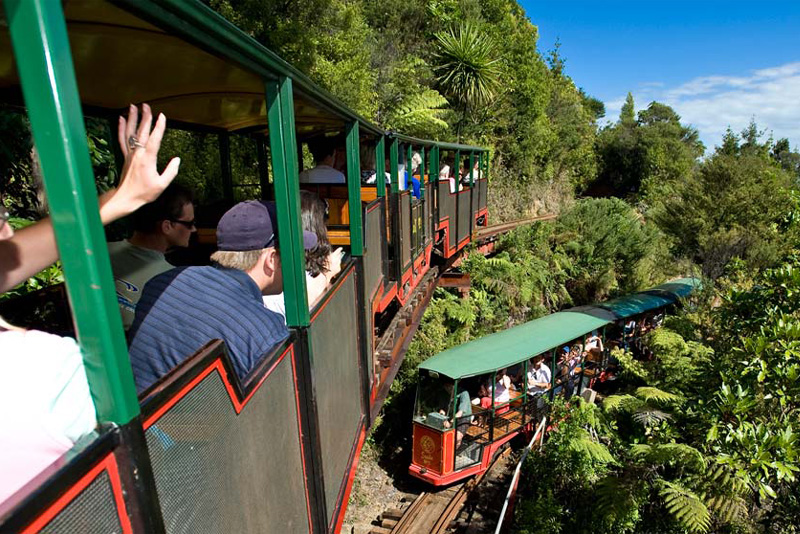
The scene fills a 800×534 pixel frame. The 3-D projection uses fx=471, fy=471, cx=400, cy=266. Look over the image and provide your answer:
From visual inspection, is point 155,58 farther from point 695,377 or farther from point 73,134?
point 695,377

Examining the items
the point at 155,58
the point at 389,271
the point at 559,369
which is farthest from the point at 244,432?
the point at 559,369

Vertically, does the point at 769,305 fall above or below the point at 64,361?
below

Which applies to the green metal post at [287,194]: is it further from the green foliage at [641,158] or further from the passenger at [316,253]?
the green foliage at [641,158]

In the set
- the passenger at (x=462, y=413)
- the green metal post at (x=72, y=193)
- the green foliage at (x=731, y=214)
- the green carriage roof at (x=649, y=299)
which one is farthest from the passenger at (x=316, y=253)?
the green foliage at (x=731, y=214)

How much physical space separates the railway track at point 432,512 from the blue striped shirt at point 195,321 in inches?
304

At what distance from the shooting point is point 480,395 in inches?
372

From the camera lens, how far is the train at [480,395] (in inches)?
353

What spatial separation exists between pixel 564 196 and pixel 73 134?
108 feet

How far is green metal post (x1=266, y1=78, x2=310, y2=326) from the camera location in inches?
70.1

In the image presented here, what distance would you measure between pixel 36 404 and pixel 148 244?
174 centimetres

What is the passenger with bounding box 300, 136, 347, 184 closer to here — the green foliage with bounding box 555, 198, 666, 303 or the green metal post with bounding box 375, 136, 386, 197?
the green metal post with bounding box 375, 136, 386, 197

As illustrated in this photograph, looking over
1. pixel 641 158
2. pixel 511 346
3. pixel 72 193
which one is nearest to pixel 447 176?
pixel 511 346

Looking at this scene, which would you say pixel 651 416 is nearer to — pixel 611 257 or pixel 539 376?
pixel 539 376

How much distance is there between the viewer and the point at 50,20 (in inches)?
28.7
